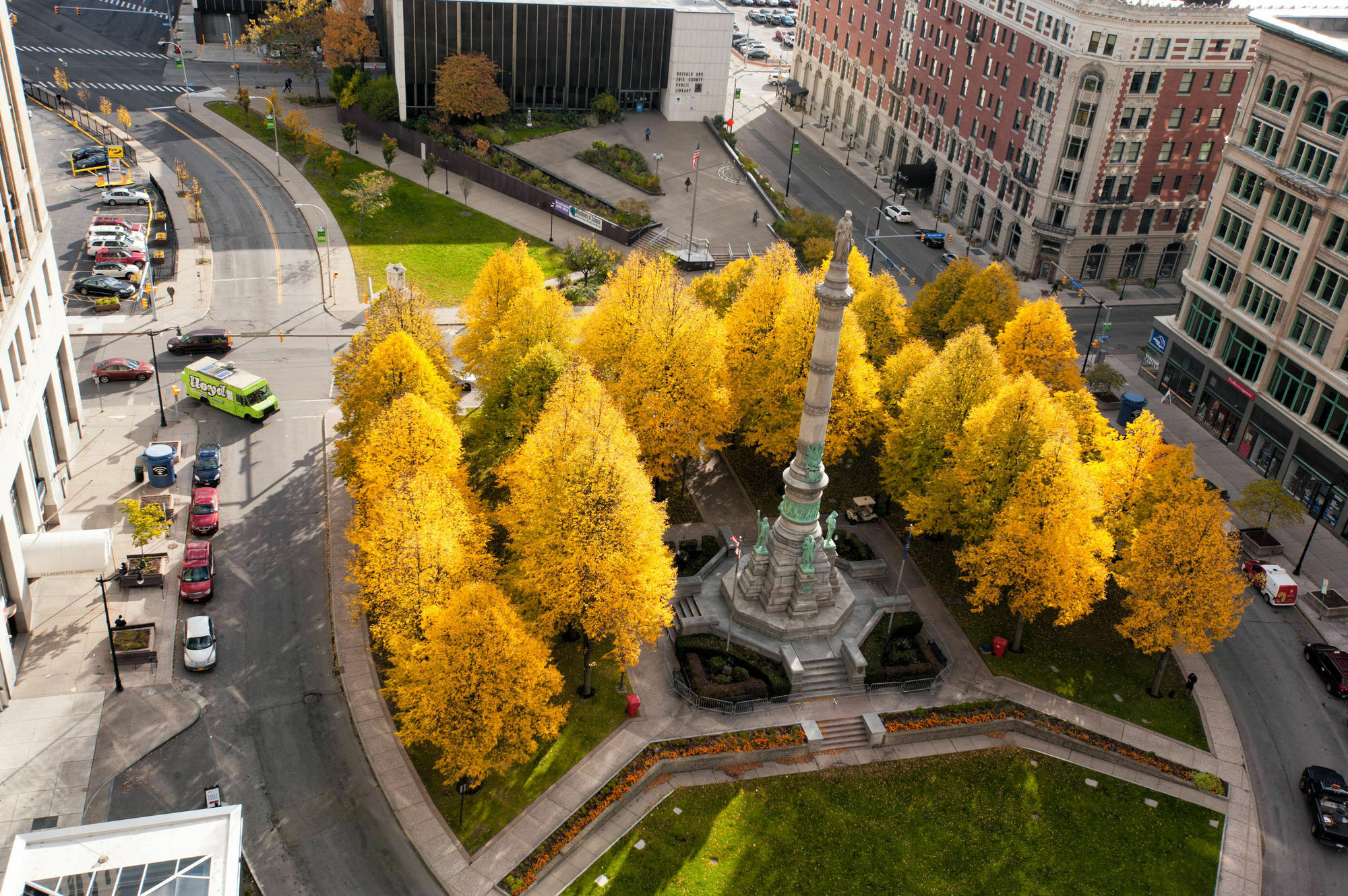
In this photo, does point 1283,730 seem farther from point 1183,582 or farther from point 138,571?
point 138,571

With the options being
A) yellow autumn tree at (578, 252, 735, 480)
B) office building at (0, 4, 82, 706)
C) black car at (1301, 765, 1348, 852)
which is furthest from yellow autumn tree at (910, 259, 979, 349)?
office building at (0, 4, 82, 706)

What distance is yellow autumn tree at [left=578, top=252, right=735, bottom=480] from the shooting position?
6675 centimetres

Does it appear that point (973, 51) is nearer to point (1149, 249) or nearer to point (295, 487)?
point (1149, 249)

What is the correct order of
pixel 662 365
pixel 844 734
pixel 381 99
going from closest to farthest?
pixel 844 734, pixel 662 365, pixel 381 99

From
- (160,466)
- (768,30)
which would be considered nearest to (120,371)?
(160,466)

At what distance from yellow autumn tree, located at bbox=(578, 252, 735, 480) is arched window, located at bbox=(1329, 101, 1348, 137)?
4114 cm

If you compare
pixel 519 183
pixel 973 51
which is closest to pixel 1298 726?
pixel 973 51

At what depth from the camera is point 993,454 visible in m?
60.9

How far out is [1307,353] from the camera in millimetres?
74312

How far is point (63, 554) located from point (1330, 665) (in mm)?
68516

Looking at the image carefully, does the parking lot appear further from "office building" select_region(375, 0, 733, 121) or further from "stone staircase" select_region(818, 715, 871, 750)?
"stone staircase" select_region(818, 715, 871, 750)

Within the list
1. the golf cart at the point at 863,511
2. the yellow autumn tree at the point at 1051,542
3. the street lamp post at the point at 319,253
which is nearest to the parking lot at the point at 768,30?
the street lamp post at the point at 319,253

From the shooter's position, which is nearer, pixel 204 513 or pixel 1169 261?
pixel 204 513

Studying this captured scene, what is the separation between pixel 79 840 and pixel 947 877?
116 ft
